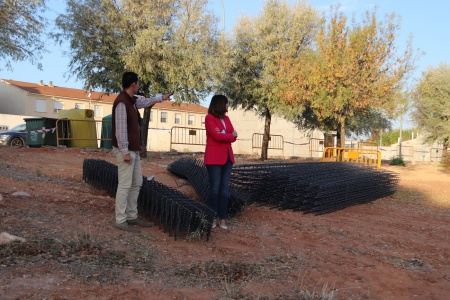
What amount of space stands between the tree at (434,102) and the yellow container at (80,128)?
16345 millimetres

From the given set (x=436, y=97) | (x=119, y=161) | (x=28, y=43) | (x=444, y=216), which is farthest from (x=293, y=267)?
(x=436, y=97)

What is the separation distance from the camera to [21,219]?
15.1 feet

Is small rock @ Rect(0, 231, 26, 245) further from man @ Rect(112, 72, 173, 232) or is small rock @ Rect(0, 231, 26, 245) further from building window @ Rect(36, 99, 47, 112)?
building window @ Rect(36, 99, 47, 112)

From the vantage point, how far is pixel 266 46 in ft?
68.1

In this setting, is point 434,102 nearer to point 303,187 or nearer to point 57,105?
point 303,187

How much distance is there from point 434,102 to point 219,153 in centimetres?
2165

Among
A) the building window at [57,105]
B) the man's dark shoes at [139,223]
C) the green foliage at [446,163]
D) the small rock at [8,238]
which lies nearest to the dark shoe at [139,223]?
the man's dark shoes at [139,223]

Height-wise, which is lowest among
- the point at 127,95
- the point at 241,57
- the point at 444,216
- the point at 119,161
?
the point at 444,216

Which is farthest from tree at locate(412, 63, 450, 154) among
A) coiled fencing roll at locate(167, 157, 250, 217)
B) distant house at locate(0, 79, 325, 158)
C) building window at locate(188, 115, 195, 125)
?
building window at locate(188, 115, 195, 125)

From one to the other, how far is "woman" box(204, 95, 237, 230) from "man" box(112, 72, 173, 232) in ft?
2.92

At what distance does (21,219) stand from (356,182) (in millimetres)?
6073

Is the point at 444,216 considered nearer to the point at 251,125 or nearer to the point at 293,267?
the point at 293,267

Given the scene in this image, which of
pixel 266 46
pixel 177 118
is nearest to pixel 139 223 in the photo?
pixel 266 46

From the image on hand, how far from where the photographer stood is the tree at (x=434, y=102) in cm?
2269
